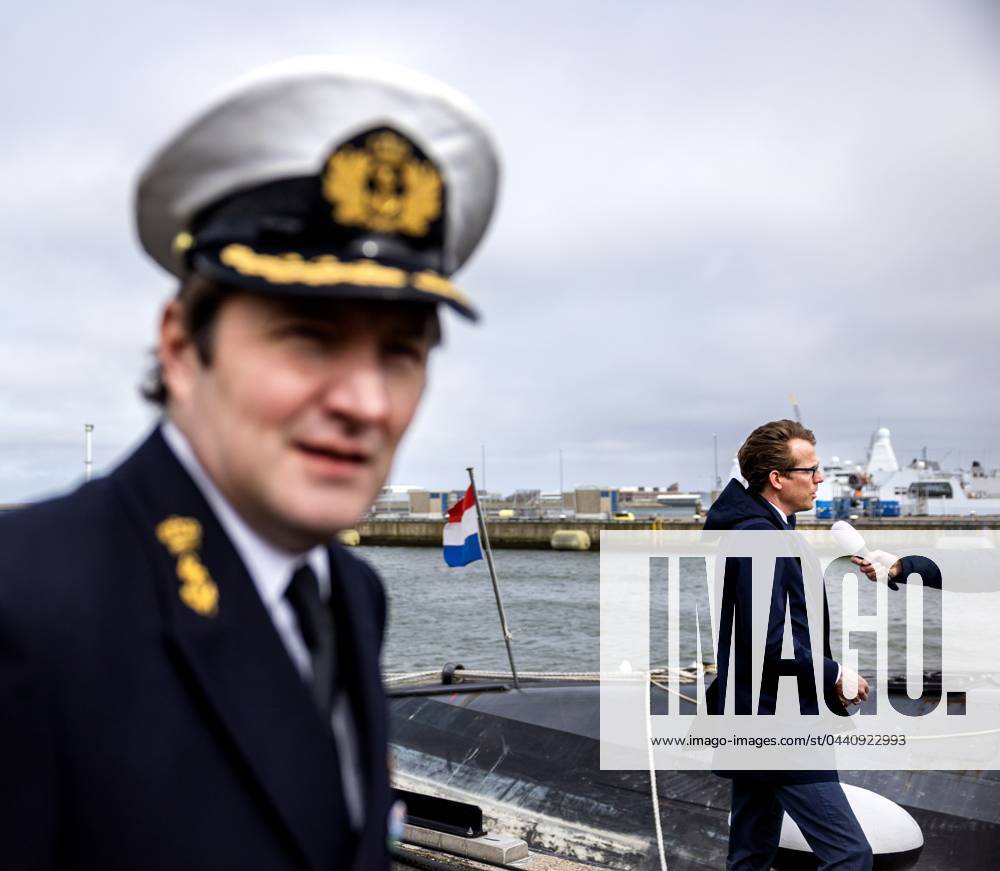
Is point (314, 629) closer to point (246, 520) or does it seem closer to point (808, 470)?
point (246, 520)

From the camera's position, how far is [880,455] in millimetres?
86625

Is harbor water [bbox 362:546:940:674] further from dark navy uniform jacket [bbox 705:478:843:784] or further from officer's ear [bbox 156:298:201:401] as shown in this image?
officer's ear [bbox 156:298:201:401]

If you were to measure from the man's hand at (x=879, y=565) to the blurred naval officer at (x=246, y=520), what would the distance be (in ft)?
14.7

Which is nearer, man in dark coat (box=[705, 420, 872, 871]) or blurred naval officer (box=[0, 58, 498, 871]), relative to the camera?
blurred naval officer (box=[0, 58, 498, 871])

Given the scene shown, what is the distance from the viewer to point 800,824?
4.95m

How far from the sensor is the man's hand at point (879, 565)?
5422mm

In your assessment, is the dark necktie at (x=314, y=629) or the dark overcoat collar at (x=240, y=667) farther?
the dark necktie at (x=314, y=629)

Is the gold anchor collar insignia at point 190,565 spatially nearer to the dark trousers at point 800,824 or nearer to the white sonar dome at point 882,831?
the dark trousers at point 800,824

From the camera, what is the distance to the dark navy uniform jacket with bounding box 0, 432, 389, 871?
3.63 feet

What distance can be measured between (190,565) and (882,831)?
6324 mm

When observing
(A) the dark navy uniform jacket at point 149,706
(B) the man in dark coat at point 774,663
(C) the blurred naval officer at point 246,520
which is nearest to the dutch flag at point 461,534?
(B) the man in dark coat at point 774,663

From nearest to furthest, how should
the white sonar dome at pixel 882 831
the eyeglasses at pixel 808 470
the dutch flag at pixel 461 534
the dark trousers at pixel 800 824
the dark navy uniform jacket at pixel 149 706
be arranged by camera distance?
the dark navy uniform jacket at pixel 149 706 → the dark trousers at pixel 800 824 → the eyeglasses at pixel 808 470 → the white sonar dome at pixel 882 831 → the dutch flag at pixel 461 534

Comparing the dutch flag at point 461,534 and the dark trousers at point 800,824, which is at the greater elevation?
the dutch flag at point 461,534

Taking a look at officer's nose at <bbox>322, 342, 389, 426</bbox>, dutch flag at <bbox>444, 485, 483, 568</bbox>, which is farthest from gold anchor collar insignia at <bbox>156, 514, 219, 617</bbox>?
dutch flag at <bbox>444, 485, 483, 568</bbox>
